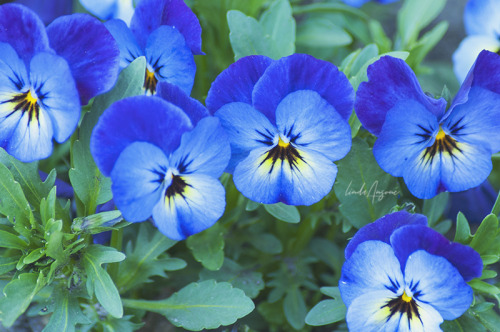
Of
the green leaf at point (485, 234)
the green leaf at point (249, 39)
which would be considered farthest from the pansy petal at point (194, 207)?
the green leaf at point (485, 234)

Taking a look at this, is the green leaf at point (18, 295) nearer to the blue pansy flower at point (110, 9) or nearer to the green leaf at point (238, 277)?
the green leaf at point (238, 277)

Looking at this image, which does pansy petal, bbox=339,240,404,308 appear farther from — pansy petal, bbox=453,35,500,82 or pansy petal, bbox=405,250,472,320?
pansy petal, bbox=453,35,500,82

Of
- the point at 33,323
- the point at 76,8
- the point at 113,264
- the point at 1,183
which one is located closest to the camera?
the point at 1,183

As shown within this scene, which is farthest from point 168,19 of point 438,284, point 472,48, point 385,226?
point 472,48

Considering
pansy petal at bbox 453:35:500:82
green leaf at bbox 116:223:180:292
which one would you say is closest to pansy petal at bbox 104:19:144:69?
green leaf at bbox 116:223:180:292

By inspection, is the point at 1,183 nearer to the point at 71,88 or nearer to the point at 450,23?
the point at 71,88

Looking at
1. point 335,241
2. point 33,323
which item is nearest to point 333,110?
point 335,241

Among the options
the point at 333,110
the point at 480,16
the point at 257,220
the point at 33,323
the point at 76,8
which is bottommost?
the point at 33,323

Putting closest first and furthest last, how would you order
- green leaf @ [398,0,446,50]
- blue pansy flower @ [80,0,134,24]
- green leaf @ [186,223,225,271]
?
green leaf @ [186,223,225,271]
blue pansy flower @ [80,0,134,24]
green leaf @ [398,0,446,50]
